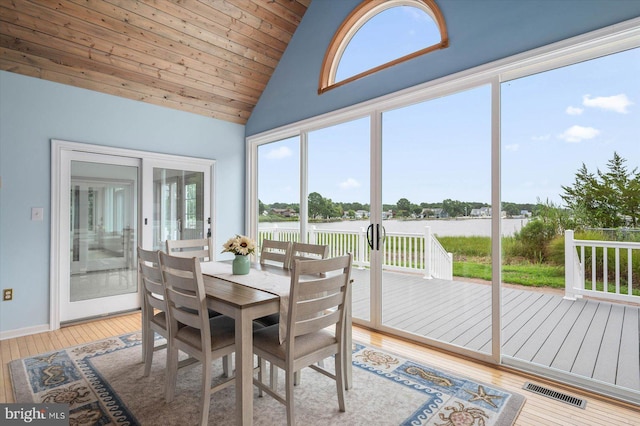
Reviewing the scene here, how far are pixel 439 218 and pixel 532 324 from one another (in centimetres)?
110

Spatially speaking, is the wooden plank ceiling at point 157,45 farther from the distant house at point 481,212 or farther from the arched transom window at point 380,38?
the distant house at point 481,212

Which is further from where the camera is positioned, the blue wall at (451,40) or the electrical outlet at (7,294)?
the electrical outlet at (7,294)

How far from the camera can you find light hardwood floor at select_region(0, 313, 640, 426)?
A: 79.0 inches

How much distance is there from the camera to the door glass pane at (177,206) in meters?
4.42

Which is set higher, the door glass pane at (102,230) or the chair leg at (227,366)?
the door glass pane at (102,230)

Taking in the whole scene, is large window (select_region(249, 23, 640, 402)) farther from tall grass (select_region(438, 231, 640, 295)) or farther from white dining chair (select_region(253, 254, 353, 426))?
white dining chair (select_region(253, 254, 353, 426))

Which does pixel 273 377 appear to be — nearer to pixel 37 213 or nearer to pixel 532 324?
pixel 532 324

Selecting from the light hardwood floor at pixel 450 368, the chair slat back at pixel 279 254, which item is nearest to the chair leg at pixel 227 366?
the chair slat back at pixel 279 254

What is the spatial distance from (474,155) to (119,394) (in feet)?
10.5

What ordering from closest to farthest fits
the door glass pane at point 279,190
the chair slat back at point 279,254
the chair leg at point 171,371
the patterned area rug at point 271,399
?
1. the patterned area rug at point 271,399
2. the chair leg at point 171,371
3. the chair slat back at point 279,254
4. the door glass pane at point 279,190

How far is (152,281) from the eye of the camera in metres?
2.34

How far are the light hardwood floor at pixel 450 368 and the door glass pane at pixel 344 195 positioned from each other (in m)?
0.71

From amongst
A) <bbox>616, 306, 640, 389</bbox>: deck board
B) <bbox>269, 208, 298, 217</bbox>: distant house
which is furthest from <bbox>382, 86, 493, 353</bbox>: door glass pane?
<bbox>269, 208, 298, 217</bbox>: distant house

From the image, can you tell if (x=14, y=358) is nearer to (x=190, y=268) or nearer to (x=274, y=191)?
(x=190, y=268)
